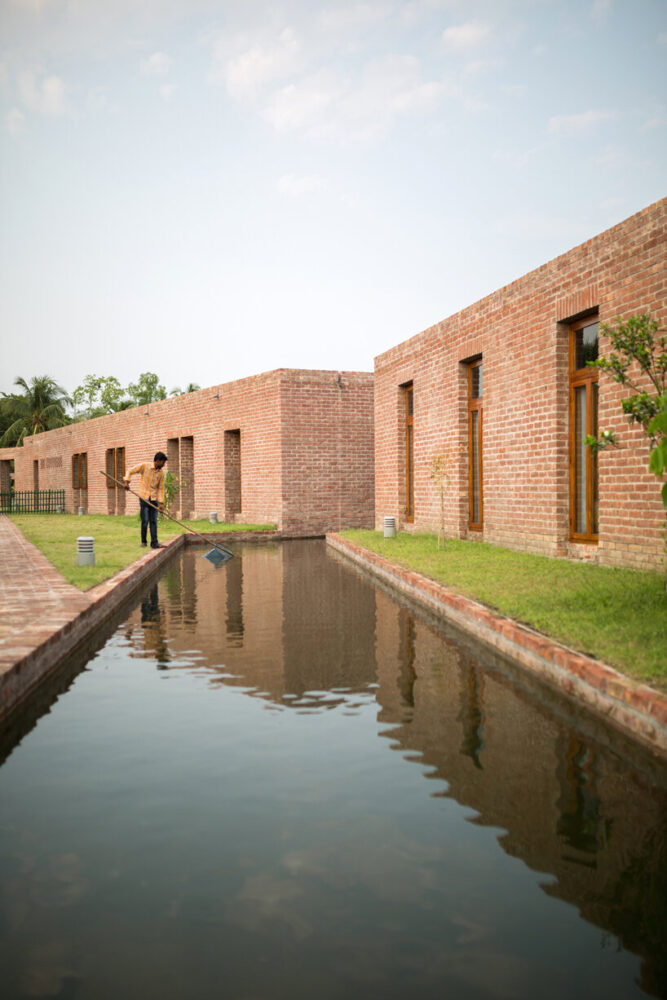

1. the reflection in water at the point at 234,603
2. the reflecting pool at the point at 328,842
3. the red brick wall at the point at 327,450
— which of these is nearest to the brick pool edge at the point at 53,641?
the reflecting pool at the point at 328,842

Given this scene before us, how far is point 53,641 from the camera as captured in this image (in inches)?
234

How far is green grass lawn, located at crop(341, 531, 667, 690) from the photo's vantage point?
200 inches

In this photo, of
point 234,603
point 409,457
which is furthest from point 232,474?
point 234,603

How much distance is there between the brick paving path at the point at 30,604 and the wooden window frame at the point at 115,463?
19.8 meters

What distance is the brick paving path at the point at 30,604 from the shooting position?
18.4 feet

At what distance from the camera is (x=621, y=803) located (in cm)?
338

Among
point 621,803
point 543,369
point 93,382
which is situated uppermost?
point 93,382

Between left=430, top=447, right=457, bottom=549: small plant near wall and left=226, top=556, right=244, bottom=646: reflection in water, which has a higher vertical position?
left=430, top=447, right=457, bottom=549: small plant near wall

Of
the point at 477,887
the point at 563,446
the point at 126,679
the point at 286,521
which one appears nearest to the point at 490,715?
the point at 477,887

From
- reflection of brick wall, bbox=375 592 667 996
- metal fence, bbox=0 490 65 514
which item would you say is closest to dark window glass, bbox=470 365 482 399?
reflection of brick wall, bbox=375 592 667 996

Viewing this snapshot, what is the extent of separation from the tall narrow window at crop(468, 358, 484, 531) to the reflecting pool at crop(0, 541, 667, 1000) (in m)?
8.51

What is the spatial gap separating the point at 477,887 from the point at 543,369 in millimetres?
9238

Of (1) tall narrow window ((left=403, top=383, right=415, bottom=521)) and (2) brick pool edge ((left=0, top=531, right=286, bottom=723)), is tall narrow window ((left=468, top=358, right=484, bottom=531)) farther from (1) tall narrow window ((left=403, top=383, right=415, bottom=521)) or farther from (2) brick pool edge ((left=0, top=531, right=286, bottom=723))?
(2) brick pool edge ((left=0, top=531, right=286, bottom=723))

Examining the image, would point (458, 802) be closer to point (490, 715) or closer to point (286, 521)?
point (490, 715)
